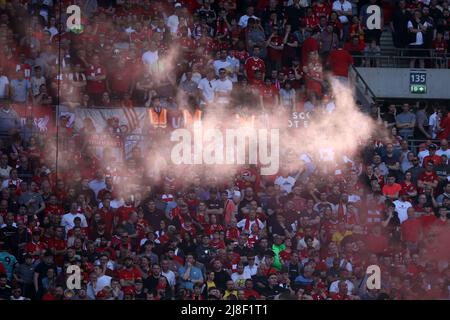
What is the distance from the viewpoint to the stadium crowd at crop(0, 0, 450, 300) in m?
19.1

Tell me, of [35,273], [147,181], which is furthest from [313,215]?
[35,273]

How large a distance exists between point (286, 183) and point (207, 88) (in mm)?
2149

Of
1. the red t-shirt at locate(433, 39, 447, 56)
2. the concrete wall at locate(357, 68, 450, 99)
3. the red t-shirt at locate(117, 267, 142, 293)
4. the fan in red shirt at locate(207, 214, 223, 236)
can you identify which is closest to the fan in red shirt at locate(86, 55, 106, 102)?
the fan in red shirt at locate(207, 214, 223, 236)

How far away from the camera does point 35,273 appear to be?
18766 millimetres

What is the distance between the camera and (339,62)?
22.8m

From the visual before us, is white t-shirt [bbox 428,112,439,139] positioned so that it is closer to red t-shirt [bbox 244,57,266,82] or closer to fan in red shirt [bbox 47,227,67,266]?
red t-shirt [bbox 244,57,266,82]

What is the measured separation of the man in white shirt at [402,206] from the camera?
20.6 m

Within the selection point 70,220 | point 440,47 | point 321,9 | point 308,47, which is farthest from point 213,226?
point 440,47

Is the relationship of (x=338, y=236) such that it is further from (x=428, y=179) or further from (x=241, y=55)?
(x=241, y=55)

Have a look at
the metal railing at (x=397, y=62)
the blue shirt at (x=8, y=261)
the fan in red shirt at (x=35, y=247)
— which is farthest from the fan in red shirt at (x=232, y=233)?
the metal railing at (x=397, y=62)

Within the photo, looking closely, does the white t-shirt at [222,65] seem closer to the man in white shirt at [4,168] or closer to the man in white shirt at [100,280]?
the man in white shirt at [4,168]

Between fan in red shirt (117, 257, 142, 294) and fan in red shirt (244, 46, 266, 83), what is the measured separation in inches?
181

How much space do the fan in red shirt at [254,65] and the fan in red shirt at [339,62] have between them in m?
1.20
